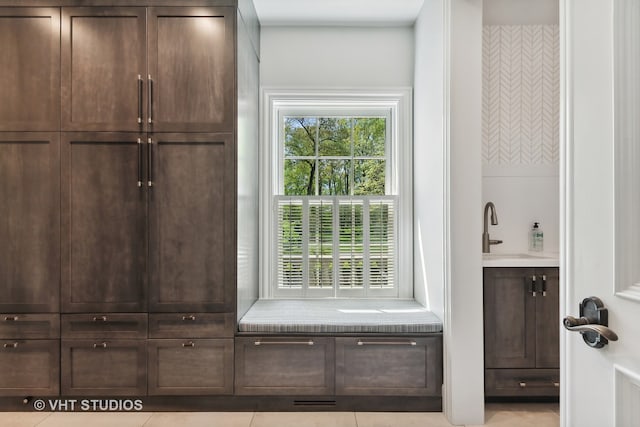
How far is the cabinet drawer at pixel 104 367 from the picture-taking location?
8.46 feet

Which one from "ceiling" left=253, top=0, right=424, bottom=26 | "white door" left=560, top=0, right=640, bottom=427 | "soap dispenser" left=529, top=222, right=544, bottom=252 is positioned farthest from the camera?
"soap dispenser" left=529, top=222, right=544, bottom=252

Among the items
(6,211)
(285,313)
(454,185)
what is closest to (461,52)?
(454,185)

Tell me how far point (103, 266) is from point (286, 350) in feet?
3.81

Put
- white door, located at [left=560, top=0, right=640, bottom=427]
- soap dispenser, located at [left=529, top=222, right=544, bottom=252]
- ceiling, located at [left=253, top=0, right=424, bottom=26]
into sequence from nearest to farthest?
white door, located at [left=560, top=0, right=640, bottom=427] < ceiling, located at [left=253, top=0, right=424, bottom=26] < soap dispenser, located at [left=529, top=222, right=544, bottom=252]

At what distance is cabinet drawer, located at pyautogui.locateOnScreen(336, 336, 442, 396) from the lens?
2594 millimetres

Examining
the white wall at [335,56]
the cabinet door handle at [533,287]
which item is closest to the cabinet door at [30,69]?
the white wall at [335,56]

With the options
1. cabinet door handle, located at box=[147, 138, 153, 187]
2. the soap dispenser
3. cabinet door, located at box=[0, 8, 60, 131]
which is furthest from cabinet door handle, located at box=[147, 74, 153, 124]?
the soap dispenser

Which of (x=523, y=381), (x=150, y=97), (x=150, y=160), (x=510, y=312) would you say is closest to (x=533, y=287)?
(x=510, y=312)

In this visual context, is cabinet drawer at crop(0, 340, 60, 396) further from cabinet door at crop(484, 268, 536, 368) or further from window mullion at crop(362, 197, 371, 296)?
cabinet door at crop(484, 268, 536, 368)

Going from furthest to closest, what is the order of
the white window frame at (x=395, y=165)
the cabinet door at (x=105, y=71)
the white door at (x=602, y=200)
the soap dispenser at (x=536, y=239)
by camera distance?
the white window frame at (x=395, y=165), the soap dispenser at (x=536, y=239), the cabinet door at (x=105, y=71), the white door at (x=602, y=200)

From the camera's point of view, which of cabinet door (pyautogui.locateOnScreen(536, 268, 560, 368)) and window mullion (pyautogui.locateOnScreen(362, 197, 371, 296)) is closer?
cabinet door (pyautogui.locateOnScreen(536, 268, 560, 368))

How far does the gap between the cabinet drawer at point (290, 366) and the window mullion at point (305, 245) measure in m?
0.79
